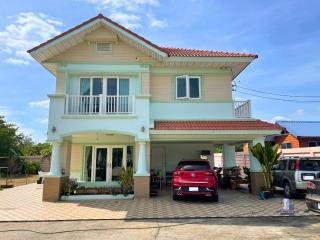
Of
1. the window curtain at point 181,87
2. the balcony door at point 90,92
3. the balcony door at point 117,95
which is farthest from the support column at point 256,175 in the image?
the balcony door at point 90,92

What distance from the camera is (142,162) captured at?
13.2 metres

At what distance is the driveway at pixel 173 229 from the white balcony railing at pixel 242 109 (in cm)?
651

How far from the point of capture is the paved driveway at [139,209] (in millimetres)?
9320

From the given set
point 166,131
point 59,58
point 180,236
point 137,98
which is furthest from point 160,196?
point 59,58

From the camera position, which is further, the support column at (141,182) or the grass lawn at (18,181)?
the grass lawn at (18,181)

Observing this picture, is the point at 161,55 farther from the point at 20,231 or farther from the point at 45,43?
the point at 20,231

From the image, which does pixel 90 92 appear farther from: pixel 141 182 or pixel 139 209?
pixel 139 209

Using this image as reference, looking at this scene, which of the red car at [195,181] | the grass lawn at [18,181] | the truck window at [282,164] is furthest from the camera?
the grass lawn at [18,181]

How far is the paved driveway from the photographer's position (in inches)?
367

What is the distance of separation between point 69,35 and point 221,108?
829cm

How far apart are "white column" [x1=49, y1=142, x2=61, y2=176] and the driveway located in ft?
14.1

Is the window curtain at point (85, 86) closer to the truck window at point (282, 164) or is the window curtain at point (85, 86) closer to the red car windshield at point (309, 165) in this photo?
the truck window at point (282, 164)

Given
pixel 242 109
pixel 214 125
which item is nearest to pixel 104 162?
pixel 214 125

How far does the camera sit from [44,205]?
11.5 metres
